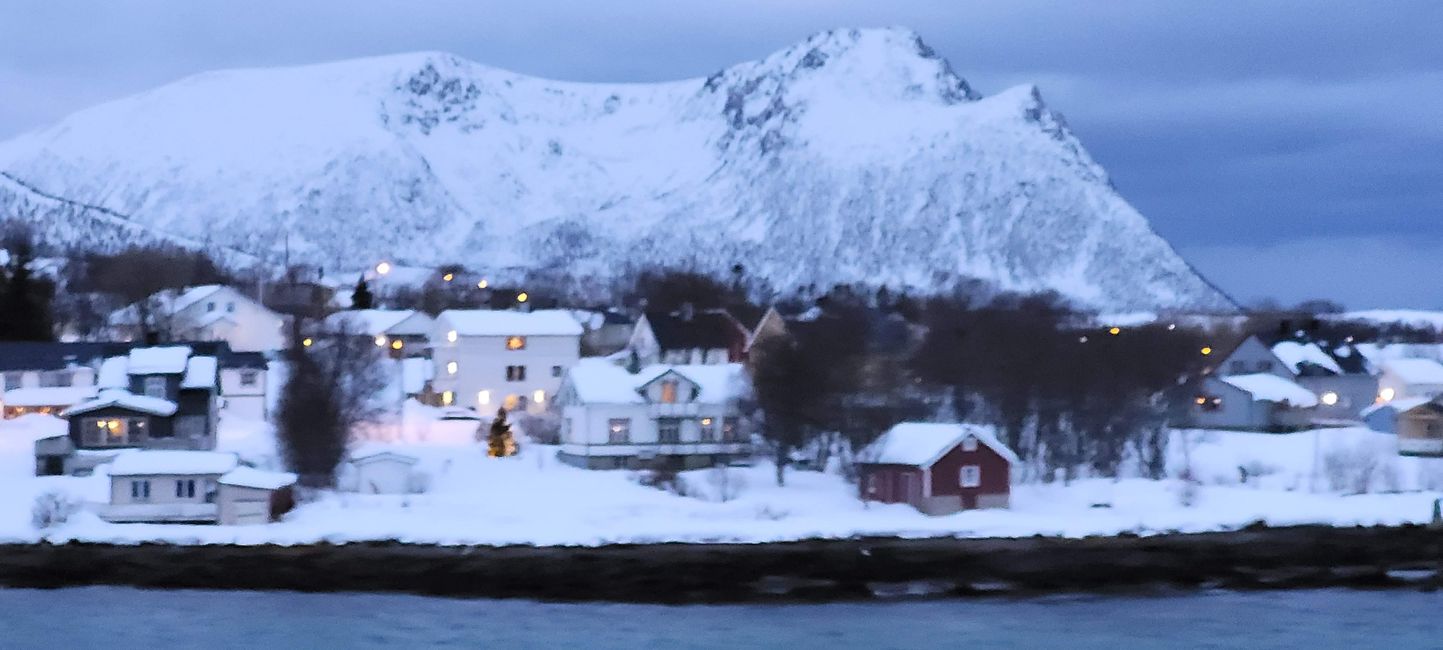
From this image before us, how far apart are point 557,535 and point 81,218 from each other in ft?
372

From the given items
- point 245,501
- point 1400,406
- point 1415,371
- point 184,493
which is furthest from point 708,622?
point 1415,371

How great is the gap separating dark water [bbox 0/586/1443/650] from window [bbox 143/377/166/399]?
11.8 m

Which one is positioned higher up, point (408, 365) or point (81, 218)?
point (81, 218)

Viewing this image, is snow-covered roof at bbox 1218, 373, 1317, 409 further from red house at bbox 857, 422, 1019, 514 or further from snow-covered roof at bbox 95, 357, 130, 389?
snow-covered roof at bbox 95, 357, 130, 389

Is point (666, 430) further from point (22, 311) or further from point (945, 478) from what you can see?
point (22, 311)

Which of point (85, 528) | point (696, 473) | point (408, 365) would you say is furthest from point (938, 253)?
point (85, 528)

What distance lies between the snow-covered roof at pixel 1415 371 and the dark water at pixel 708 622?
2892 centimetres

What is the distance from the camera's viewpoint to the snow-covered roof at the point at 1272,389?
4594 cm

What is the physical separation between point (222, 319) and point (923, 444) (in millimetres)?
30829

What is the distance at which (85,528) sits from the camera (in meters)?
26.6

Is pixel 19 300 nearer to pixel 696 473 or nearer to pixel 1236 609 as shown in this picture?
pixel 696 473

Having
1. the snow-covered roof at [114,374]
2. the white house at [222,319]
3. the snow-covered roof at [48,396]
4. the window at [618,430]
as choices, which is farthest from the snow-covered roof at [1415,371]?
the snow-covered roof at [48,396]

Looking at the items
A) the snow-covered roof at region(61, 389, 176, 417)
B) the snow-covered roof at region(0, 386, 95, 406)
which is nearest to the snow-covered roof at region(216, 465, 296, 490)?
the snow-covered roof at region(61, 389, 176, 417)

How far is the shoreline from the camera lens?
2378 cm
